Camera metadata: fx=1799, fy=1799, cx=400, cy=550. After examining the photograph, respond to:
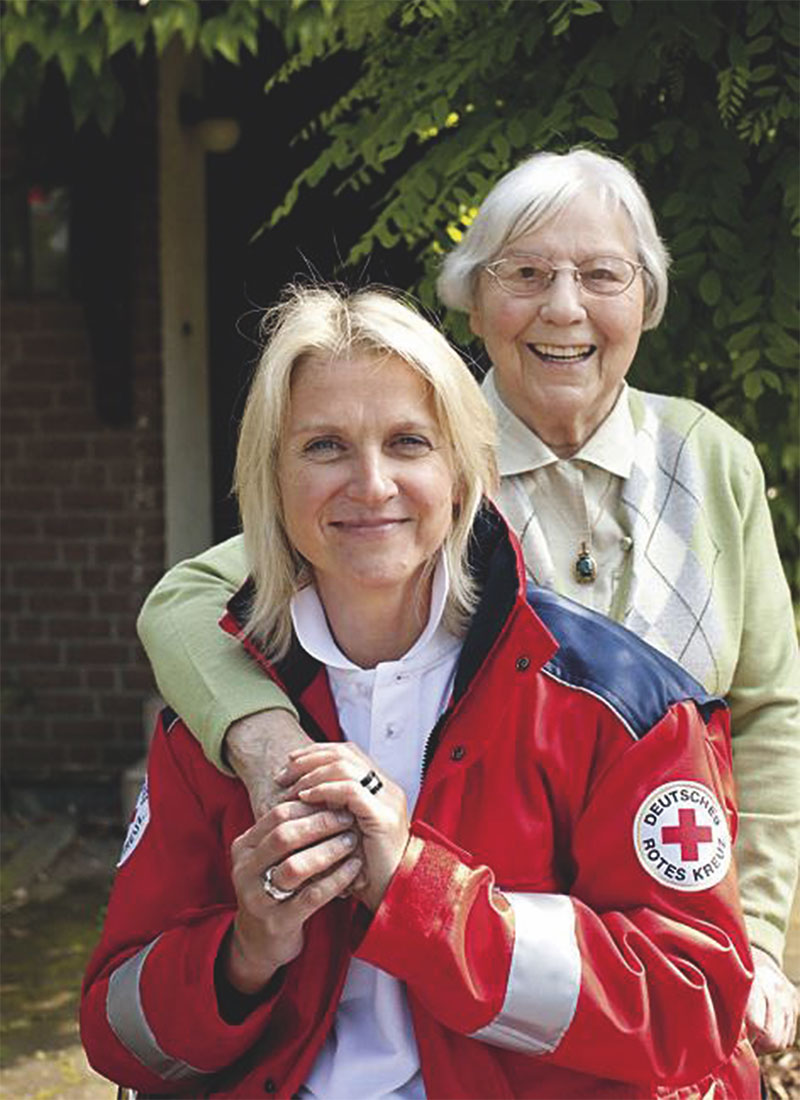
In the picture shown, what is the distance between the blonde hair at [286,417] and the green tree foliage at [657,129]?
135cm

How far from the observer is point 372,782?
6.61 ft

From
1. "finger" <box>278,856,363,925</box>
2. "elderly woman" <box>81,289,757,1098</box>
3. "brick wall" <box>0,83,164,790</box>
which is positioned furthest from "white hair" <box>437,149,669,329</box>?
"brick wall" <box>0,83,164,790</box>

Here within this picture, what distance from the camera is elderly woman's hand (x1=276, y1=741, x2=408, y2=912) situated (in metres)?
1.98

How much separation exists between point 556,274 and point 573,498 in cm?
33

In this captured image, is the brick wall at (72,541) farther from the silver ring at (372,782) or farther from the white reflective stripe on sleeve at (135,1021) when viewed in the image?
the silver ring at (372,782)

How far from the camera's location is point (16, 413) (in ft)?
21.9

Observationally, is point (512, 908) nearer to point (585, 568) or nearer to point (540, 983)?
point (540, 983)

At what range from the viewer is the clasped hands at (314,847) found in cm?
199

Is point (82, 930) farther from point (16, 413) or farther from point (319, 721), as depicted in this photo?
point (319, 721)

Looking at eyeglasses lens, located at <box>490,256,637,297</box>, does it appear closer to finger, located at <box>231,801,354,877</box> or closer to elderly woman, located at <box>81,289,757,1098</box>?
elderly woman, located at <box>81,289,757,1098</box>

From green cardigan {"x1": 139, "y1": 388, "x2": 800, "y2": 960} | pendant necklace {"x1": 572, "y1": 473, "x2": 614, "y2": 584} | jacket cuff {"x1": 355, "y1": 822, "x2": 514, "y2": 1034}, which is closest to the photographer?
jacket cuff {"x1": 355, "y1": 822, "x2": 514, "y2": 1034}

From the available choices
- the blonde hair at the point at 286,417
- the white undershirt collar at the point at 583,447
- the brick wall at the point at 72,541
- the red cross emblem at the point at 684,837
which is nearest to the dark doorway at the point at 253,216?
the brick wall at the point at 72,541

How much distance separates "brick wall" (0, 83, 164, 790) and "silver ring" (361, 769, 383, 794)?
4.64 metres

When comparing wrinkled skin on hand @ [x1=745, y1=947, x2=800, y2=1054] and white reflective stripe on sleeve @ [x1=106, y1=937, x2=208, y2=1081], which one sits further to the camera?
wrinkled skin on hand @ [x1=745, y1=947, x2=800, y2=1054]
